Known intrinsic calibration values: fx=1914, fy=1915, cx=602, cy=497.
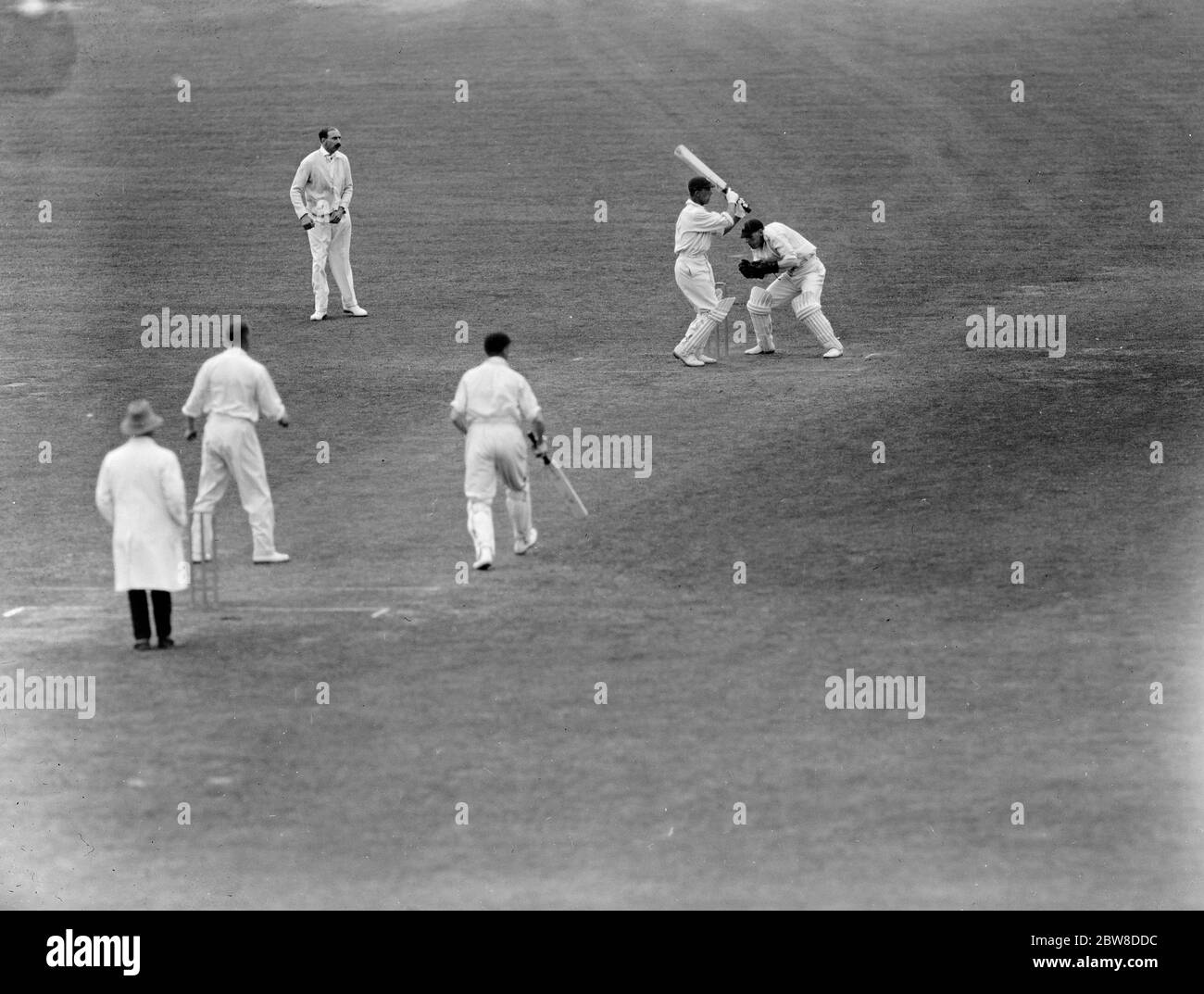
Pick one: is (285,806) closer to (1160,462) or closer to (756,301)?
(1160,462)

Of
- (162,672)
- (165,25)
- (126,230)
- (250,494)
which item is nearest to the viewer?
(162,672)

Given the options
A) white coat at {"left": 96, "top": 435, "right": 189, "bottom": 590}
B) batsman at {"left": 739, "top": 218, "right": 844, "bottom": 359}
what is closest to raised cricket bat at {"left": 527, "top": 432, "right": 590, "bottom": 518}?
white coat at {"left": 96, "top": 435, "right": 189, "bottom": 590}

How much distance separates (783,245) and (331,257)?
6.34m

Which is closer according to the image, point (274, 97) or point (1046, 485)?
point (1046, 485)

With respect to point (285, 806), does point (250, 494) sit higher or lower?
higher

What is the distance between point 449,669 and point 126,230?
18.8m

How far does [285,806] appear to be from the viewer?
39.1ft

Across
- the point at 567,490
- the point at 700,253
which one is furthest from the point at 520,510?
the point at 700,253

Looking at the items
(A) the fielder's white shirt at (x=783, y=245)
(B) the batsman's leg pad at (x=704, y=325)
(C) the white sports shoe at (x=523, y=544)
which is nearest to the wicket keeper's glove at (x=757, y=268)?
(A) the fielder's white shirt at (x=783, y=245)

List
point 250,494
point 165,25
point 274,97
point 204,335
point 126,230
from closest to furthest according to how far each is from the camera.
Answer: point 250,494 → point 204,335 → point 126,230 → point 274,97 → point 165,25

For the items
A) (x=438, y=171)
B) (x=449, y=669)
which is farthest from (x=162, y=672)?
(x=438, y=171)

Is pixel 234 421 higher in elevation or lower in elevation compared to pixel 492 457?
higher

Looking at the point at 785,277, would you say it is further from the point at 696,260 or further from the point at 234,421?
the point at 234,421

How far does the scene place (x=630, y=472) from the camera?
2025 centimetres
